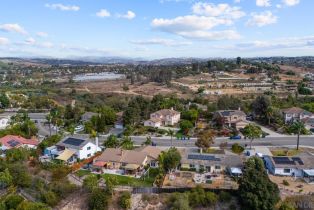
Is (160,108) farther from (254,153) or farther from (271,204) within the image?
(271,204)

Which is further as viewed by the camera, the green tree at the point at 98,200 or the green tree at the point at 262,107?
the green tree at the point at 262,107

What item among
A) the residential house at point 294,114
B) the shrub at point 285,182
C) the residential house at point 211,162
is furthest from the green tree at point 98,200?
the residential house at point 294,114

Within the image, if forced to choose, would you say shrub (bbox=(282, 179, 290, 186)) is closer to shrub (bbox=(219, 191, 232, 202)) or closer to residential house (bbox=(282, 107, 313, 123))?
shrub (bbox=(219, 191, 232, 202))

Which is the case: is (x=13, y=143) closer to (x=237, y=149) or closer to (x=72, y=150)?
(x=72, y=150)

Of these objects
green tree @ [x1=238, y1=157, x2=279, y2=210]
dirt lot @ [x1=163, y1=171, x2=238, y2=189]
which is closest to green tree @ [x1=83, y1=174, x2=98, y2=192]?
dirt lot @ [x1=163, y1=171, x2=238, y2=189]

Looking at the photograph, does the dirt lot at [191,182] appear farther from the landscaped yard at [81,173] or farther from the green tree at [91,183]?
the landscaped yard at [81,173]

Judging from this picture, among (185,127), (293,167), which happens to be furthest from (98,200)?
(185,127)

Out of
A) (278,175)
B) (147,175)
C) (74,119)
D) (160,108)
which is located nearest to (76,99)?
(74,119)
